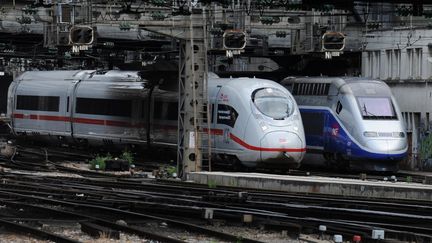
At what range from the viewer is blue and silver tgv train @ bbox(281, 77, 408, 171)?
3100 centimetres

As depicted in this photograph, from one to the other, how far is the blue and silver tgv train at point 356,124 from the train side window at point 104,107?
24.4ft

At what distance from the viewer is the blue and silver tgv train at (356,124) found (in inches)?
1220

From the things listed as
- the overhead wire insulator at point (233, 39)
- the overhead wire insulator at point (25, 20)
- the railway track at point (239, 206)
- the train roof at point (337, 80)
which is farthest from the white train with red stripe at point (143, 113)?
the railway track at point (239, 206)

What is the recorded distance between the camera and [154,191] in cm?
2239

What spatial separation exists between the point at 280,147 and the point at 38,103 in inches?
652

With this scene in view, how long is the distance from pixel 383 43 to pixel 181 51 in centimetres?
1678

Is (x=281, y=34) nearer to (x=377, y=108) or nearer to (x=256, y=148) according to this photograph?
(x=377, y=108)

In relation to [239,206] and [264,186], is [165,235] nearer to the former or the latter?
[239,206]

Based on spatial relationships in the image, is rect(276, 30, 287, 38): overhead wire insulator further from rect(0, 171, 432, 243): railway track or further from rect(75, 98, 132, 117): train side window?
rect(0, 171, 432, 243): railway track

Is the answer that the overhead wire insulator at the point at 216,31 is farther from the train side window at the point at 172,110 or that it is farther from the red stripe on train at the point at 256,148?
the red stripe on train at the point at 256,148

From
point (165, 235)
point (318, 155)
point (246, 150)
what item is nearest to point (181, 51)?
point (246, 150)

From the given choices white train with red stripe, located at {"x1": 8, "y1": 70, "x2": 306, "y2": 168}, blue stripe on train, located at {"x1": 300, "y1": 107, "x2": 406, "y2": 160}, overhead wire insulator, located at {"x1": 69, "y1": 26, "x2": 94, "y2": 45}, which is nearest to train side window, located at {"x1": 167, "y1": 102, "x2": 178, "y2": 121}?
white train with red stripe, located at {"x1": 8, "y1": 70, "x2": 306, "y2": 168}

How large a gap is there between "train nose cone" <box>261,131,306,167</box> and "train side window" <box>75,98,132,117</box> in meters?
8.73

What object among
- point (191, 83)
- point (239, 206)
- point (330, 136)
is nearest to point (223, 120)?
point (191, 83)
